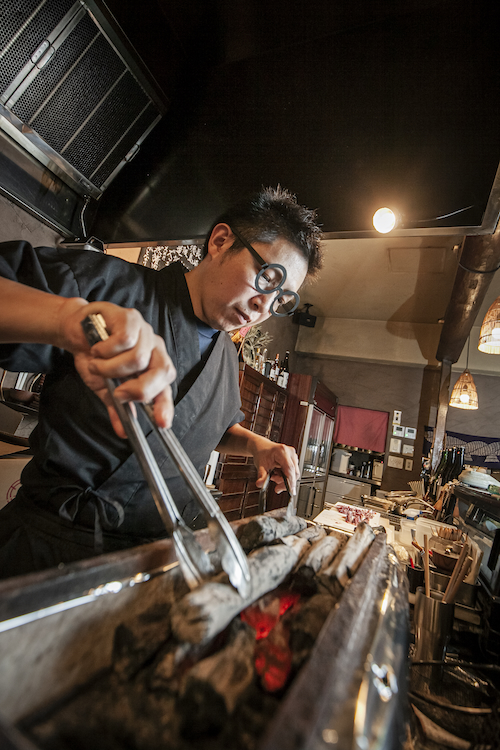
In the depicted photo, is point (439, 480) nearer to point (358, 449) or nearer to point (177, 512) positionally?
point (358, 449)

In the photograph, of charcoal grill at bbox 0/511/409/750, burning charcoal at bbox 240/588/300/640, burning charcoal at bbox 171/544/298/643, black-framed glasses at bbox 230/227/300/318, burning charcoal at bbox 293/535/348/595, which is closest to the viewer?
charcoal grill at bbox 0/511/409/750

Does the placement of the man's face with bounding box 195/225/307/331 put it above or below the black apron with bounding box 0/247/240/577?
above

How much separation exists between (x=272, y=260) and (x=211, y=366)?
54 cm

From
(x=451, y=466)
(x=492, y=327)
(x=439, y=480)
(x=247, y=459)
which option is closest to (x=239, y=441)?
(x=247, y=459)

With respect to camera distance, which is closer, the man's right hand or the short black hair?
the man's right hand

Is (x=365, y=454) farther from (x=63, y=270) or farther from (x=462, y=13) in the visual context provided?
(x=63, y=270)

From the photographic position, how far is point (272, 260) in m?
1.44

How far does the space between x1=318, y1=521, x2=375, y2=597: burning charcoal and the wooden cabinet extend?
3.58 metres

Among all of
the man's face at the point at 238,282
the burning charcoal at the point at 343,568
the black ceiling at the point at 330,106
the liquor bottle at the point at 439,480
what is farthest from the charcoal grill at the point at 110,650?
the liquor bottle at the point at 439,480

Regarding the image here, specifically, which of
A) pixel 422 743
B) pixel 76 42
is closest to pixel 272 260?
pixel 422 743

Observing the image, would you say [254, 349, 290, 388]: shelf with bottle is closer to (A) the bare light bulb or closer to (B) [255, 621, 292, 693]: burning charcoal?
(A) the bare light bulb

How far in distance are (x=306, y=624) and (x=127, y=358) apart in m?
0.66

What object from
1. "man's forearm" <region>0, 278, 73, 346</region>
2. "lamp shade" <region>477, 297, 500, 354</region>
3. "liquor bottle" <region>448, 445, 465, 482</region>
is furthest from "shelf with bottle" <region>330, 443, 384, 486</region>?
"man's forearm" <region>0, 278, 73, 346</region>

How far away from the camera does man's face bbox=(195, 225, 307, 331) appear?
1418 mm
